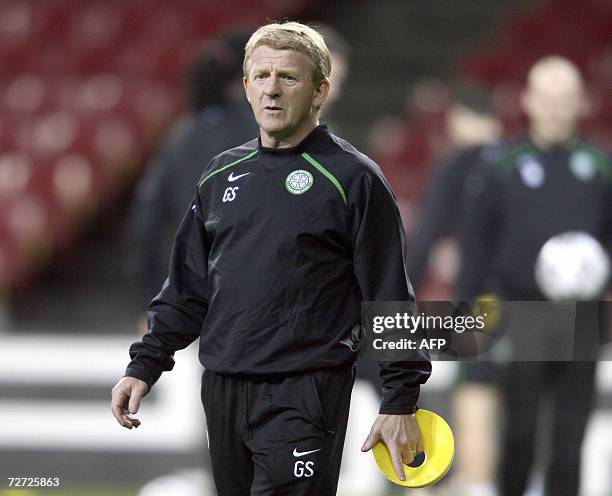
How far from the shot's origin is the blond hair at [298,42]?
2449mm

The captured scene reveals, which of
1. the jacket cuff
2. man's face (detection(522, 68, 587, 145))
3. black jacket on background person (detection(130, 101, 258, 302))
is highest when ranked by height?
man's face (detection(522, 68, 587, 145))

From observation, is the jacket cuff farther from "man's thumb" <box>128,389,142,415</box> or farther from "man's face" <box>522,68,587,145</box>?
"man's face" <box>522,68,587,145</box>

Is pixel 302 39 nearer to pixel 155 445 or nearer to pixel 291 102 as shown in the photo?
pixel 291 102

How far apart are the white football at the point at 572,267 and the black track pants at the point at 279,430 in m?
1.59

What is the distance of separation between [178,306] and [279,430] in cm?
A: 34

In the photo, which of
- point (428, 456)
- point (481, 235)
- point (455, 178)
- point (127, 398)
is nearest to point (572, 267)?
point (481, 235)

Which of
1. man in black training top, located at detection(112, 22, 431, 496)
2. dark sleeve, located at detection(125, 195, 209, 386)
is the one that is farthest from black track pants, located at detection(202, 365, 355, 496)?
dark sleeve, located at detection(125, 195, 209, 386)

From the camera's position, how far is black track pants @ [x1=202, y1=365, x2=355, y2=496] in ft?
8.11

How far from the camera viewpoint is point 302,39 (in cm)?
245

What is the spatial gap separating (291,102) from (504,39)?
5.42 m

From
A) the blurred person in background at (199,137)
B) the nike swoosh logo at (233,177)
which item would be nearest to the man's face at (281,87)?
the nike swoosh logo at (233,177)

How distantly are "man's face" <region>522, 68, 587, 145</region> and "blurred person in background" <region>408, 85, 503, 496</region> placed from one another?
32 cm

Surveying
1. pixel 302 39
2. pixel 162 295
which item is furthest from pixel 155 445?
pixel 302 39

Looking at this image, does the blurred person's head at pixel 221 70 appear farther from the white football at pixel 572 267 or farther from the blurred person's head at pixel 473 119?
the blurred person's head at pixel 473 119
